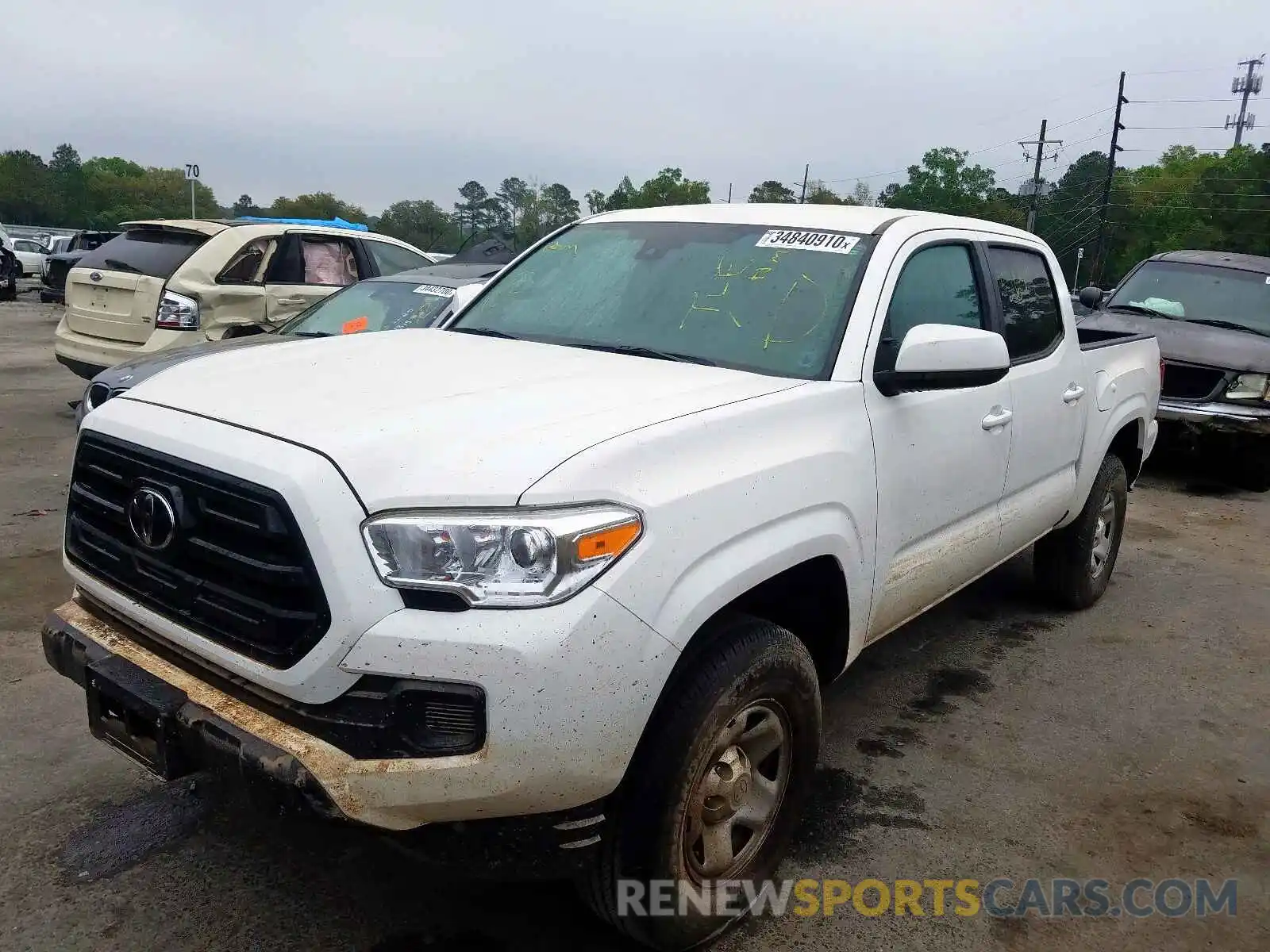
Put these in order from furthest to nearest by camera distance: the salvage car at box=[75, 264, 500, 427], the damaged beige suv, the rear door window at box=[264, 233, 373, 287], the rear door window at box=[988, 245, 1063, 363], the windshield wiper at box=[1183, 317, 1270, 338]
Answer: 1. the windshield wiper at box=[1183, 317, 1270, 338]
2. the rear door window at box=[264, 233, 373, 287]
3. the damaged beige suv
4. the salvage car at box=[75, 264, 500, 427]
5. the rear door window at box=[988, 245, 1063, 363]

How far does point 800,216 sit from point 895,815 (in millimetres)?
2072

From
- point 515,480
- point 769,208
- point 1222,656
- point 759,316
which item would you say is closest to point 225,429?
point 515,480

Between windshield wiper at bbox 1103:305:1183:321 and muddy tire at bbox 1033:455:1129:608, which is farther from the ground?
windshield wiper at bbox 1103:305:1183:321

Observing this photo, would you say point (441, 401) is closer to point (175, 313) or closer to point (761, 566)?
point (761, 566)

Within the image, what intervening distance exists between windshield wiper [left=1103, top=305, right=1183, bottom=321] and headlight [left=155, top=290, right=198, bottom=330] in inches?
324

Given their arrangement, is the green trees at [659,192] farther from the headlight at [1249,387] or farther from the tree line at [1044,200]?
the headlight at [1249,387]

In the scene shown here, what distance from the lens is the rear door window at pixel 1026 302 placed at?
3984 mm

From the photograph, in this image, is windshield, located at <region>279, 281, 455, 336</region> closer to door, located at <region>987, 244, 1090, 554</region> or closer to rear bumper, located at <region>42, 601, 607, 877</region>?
door, located at <region>987, 244, 1090, 554</region>

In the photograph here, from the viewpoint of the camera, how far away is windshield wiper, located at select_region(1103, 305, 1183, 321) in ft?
30.3

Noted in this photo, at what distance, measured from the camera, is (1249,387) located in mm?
8117

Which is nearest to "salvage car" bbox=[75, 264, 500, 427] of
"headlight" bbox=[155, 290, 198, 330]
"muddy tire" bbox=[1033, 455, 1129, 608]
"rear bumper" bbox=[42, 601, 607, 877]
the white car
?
"headlight" bbox=[155, 290, 198, 330]

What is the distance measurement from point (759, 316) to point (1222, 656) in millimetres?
3238

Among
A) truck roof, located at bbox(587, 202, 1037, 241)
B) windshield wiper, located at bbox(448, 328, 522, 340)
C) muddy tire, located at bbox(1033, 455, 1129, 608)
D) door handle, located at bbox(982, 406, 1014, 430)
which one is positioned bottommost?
muddy tire, located at bbox(1033, 455, 1129, 608)

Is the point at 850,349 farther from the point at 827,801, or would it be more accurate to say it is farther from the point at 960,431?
the point at 827,801
